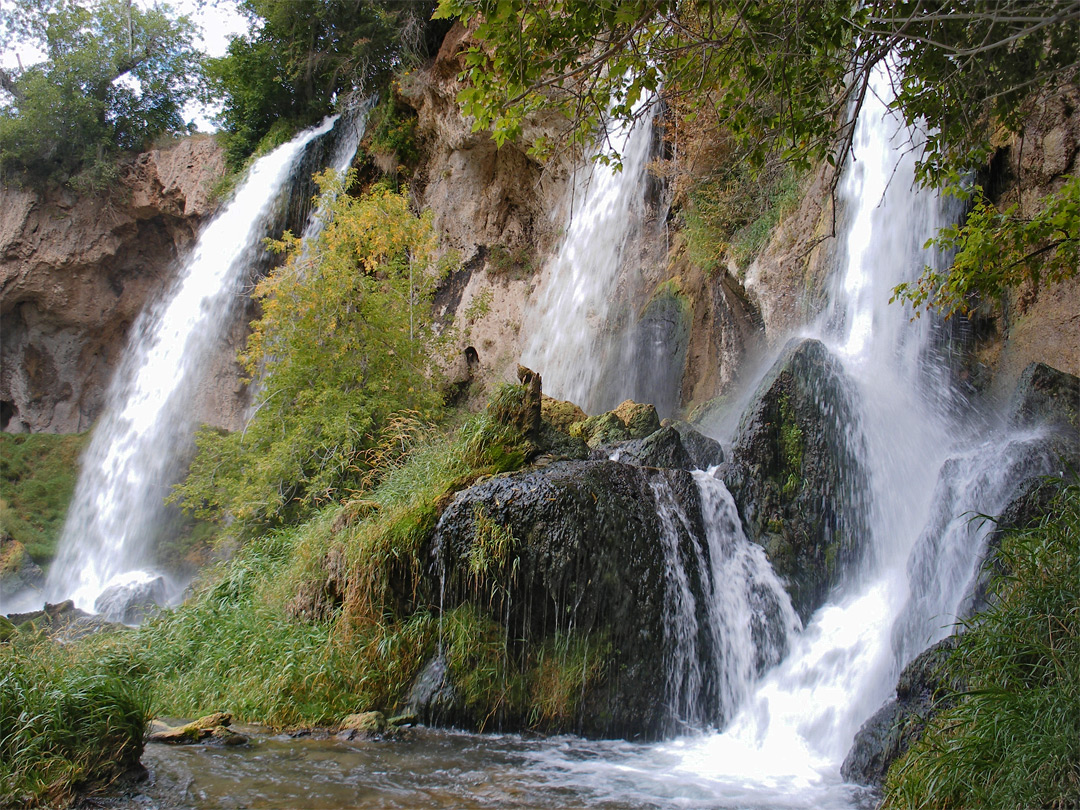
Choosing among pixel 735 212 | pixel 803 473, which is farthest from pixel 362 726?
pixel 735 212

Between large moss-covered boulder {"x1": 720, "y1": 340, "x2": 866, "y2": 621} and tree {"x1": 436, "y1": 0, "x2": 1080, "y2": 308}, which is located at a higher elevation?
tree {"x1": 436, "y1": 0, "x2": 1080, "y2": 308}

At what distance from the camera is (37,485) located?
1858 cm

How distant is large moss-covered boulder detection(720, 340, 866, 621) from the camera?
7594 mm

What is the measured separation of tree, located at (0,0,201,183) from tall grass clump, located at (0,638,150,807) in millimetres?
21197

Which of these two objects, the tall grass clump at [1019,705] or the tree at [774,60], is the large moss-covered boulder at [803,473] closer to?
the tree at [774,60]

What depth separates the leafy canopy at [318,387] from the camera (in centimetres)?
997

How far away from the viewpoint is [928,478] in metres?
7.79

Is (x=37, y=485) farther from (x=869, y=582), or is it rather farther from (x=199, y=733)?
(x=869, y=582)

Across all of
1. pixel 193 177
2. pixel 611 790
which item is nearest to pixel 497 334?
pixel 193 177

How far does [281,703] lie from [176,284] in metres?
16.7

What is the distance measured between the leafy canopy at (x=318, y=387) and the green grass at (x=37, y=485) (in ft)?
24.7

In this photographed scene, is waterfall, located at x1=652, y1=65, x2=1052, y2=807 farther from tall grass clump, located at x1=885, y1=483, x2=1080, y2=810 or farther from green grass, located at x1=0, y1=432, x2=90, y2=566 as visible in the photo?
green grass, located at x1=0, y1=432, x2=90, y2=566

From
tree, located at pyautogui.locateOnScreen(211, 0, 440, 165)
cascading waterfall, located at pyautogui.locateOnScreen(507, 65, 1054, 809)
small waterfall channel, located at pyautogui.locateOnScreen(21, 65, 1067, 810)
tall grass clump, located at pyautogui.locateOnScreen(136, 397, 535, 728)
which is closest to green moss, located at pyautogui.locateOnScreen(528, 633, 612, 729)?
small waterfall channel, located at pyautogui.locateOnScreen(21, 65, 1067, 810)

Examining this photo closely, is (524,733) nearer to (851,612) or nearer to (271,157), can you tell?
(851,612)
